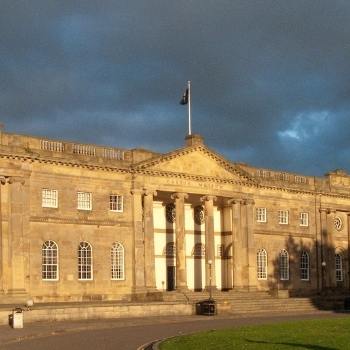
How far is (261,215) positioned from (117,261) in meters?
14.7

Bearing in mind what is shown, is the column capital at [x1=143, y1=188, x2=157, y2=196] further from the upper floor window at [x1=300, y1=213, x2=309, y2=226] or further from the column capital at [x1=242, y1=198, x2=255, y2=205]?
the upper floor window at [x1=300, y1=213, x2=309, y2=226]

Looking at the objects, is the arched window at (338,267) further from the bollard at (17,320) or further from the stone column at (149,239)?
the bollard at (17,320)

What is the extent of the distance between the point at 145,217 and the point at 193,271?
9.03 m

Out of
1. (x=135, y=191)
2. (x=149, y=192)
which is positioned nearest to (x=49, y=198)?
(x=135, y=191)

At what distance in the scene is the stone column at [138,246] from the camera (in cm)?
5112

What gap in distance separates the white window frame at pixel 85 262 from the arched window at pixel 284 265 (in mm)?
19022

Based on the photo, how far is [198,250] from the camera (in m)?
59.2

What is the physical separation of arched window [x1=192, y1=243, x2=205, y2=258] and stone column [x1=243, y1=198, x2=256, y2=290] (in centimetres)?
352

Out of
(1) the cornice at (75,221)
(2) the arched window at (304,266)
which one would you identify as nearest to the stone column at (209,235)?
(1) the cornice at (75,221)

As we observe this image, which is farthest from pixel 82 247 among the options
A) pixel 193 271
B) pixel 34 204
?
pixel 193 271

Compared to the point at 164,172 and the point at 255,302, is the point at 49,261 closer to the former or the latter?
the point at 164,172

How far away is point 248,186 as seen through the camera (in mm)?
59156

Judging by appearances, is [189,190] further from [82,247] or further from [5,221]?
[5,221]

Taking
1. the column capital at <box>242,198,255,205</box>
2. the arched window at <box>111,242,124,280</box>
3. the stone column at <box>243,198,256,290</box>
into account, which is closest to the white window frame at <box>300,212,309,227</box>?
the stone column at <box>243,198,256,290</box>
